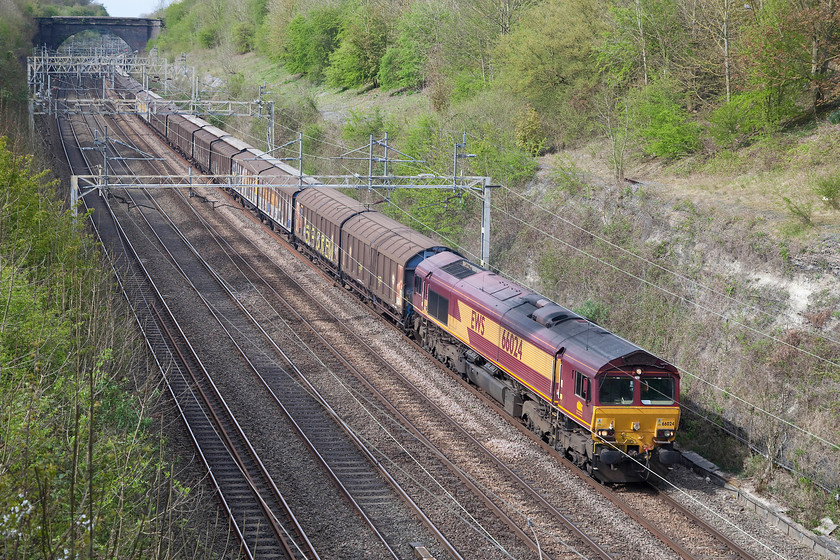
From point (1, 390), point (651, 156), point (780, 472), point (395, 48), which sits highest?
point (395, 48)

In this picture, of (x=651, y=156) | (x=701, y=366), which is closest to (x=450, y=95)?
(x=651, y=156)

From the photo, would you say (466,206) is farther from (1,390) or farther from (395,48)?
(395,48)

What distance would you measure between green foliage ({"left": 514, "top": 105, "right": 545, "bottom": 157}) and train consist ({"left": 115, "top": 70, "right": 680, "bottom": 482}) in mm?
8442

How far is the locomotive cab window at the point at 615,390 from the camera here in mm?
16516

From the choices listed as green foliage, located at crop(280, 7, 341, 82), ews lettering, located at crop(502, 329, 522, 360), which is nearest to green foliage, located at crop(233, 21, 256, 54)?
green foliage, located at crop(280, 7, 341, 82)

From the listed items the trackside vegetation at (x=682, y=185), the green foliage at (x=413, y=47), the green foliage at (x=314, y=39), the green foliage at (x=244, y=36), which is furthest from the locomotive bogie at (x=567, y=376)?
the green foliage at (x=244, y=36)

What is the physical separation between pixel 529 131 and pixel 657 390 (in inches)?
815

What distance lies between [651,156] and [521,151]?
5.52 metres

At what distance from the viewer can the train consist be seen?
16.7 meters

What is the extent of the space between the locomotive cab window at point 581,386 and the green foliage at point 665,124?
15.0 meters

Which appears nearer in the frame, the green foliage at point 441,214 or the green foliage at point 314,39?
the green foliage at point 441,214

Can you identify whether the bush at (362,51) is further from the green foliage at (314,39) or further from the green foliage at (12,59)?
the green foliage at (12,59)

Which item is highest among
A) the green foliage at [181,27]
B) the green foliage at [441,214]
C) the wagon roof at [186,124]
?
the green foliage at [181,27]

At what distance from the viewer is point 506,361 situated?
65.3 feet
